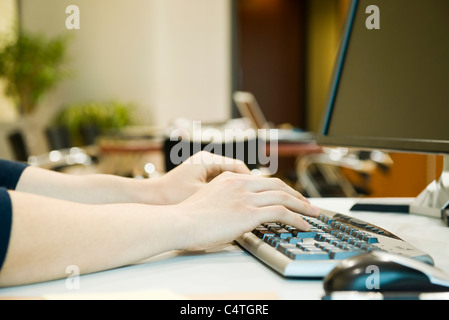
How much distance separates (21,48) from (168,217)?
688 cm

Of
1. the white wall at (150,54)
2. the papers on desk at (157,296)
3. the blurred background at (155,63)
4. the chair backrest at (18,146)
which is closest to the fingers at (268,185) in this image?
the papers on desk at (157,296)

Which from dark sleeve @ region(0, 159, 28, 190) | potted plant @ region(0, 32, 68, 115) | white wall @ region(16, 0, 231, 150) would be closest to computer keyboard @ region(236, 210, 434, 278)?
dark sleeve @ region(0, 159, 28, 190)

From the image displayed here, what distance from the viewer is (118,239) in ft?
1.95

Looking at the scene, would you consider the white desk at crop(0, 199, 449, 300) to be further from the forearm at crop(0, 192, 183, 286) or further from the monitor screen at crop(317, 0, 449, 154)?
the monitor screen at crop(317, 0, 449, 154)

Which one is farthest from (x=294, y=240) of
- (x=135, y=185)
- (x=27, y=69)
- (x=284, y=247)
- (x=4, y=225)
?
(x=27, y=69)

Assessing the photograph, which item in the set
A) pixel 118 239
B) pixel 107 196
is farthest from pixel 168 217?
pixel 107 196

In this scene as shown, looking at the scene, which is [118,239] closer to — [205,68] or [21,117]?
[205,68]

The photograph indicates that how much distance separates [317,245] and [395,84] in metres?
0.49

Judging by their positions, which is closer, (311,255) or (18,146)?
(311,255)

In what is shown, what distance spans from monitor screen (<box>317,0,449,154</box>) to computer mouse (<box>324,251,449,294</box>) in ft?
1.31

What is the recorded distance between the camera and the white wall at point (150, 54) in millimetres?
7121

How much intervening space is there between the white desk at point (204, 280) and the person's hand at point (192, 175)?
0.70 feet

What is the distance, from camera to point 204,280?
56 cm

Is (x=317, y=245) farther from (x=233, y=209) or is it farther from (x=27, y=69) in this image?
(x=27, y=69)
